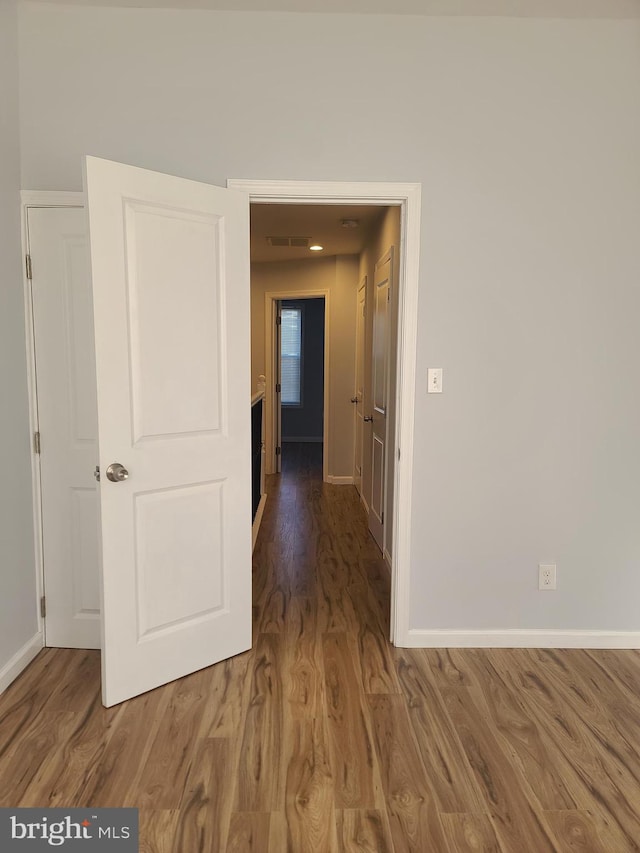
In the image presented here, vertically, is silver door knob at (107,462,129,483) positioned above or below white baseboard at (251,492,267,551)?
above

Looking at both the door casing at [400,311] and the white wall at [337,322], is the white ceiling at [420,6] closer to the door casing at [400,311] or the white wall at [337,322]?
the door casing at [400,311]

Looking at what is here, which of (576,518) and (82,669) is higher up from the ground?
(576,518)

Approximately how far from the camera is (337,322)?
20.4 feet

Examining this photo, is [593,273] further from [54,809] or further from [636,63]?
[54,809]

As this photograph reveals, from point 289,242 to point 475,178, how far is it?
322 centimetres

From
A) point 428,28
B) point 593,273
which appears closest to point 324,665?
point 593,273

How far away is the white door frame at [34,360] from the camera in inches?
93.4

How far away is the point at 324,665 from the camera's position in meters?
2.48

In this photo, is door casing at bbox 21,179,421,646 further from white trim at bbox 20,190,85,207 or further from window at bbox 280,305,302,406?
window at bbox 280,305,302,406

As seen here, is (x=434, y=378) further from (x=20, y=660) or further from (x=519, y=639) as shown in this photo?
(x=20, y=660)

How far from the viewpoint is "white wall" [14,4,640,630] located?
7.72ft

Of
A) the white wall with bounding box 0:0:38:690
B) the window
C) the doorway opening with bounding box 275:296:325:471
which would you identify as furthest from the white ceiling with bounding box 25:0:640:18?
the window

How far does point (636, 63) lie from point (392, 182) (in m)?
1.19

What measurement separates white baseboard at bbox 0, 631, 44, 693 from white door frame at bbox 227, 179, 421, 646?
1657 mm
